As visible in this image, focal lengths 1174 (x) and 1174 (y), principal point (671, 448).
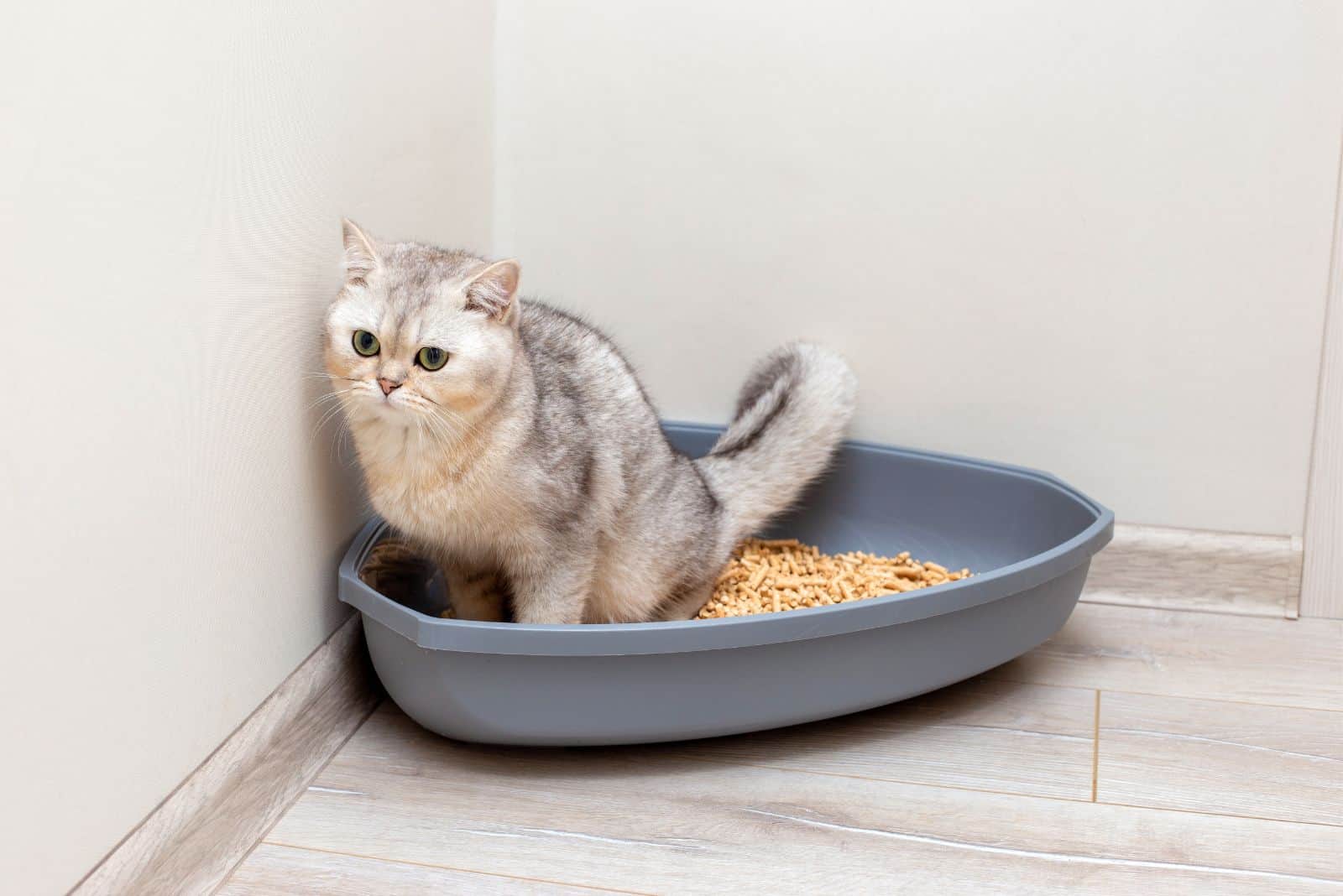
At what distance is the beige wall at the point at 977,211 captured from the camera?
A: 207 cm

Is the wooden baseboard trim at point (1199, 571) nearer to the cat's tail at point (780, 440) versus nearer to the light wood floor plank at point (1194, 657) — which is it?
the light wood floor plank at point (1194, 657)

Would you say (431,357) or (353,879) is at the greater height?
(431,357)

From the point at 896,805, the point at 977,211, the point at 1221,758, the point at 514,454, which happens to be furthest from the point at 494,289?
the point at 1221,758

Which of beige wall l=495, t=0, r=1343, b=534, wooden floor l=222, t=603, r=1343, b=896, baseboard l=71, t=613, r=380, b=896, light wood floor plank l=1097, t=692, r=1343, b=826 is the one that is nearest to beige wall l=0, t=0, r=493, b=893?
baseboard l=71, t=613, r=380, b=896

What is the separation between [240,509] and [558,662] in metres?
0.44

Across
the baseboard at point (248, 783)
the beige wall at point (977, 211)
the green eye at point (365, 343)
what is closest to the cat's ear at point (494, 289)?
the green eye at point (365, 343)

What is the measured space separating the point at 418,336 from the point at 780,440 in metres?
0.81

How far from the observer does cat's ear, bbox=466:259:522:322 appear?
1503 mm

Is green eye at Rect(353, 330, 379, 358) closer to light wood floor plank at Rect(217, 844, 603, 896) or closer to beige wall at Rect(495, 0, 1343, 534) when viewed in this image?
light wood floor plank at Rect(217, 844, 603, 896)

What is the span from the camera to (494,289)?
152 centimetres

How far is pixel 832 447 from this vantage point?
2.16m

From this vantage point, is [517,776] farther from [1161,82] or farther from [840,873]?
[1161,82]

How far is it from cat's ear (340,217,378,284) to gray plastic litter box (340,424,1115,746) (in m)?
0.43

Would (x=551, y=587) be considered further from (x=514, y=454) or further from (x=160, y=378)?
(x=160, y=378)
